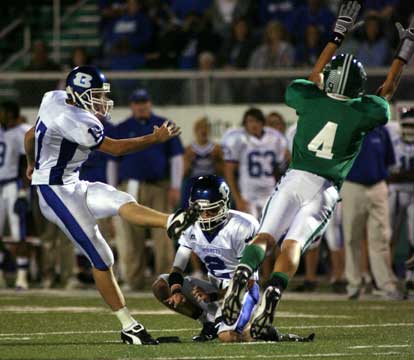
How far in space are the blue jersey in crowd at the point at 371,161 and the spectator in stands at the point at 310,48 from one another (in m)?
2.59

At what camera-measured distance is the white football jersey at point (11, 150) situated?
13.6 metres

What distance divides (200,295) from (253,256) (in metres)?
0.92

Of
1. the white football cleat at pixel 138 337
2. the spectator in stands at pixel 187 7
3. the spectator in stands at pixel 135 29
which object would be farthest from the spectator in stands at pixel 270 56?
the white football cleat at pixel 138 337

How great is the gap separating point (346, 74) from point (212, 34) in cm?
824

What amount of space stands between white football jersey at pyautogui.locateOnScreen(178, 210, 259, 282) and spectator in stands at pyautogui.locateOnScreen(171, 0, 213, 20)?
8.96m

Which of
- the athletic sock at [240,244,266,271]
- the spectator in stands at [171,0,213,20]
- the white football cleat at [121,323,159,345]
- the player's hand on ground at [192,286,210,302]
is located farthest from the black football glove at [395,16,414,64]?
the spectator in stands at [171,0,213,20]

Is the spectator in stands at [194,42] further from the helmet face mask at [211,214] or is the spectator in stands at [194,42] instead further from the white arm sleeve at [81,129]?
the white arm sleeve at [81,129]

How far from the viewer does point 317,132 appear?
7930 mm

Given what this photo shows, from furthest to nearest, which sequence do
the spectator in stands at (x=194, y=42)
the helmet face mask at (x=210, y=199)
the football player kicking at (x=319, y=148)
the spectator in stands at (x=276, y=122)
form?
the spectator in stands at (x=194, y=42), the spectator in stands at (x=276, y=122), the helmet face mask at (x=210, y=199), the football player kicking at (x=319, y=148)

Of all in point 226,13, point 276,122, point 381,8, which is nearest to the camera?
point 276,122

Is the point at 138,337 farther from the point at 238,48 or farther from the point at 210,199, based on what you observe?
the point at 238,48

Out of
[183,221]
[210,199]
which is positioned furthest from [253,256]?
[210,199]

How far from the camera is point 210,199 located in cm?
811

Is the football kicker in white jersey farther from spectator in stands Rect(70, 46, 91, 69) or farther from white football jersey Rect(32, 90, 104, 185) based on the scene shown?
white football jersey Rect(32, 90, 104, 185)
